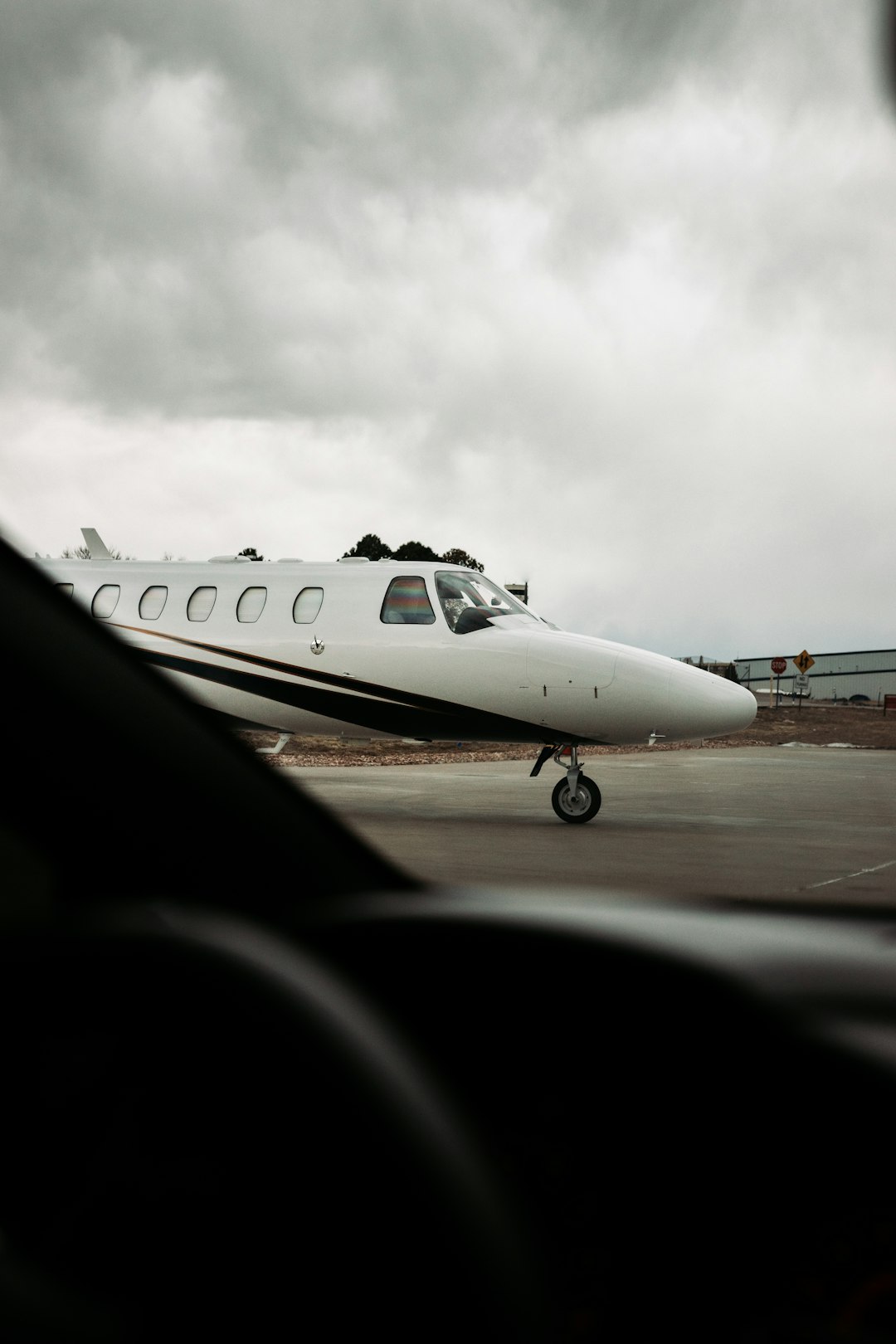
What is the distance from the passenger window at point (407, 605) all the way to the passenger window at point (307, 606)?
0.57 metres

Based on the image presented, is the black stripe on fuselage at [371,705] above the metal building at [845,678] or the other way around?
the other way around

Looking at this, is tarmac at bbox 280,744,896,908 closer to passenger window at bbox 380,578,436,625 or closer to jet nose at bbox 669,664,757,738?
jet nose at bbox 669,664,757,738

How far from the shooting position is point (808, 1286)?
25.8 inches

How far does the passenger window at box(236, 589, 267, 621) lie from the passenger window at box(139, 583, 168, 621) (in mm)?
667

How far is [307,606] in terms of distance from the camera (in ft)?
32.5

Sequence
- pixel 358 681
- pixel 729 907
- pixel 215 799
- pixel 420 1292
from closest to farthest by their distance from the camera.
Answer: pixel 420 1292 → pixel 729 907 → pixel 215 799 → pixel 358 681

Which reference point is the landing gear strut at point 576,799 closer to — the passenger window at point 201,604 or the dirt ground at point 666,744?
the dirt ground at point 666,744

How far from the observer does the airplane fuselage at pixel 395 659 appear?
913cm

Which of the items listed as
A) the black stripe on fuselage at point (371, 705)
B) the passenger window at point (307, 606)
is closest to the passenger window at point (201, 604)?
the black stripe on fuselage at point (371, 705)

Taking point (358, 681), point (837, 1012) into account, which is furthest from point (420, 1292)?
point (358, 681)

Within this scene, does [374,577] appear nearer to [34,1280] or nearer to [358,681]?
[358,681]

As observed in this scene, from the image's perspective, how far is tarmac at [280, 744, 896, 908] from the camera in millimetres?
5750

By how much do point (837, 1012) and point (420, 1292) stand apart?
1.04 feet

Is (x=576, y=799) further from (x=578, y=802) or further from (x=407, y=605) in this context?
(x=407, y=605)
